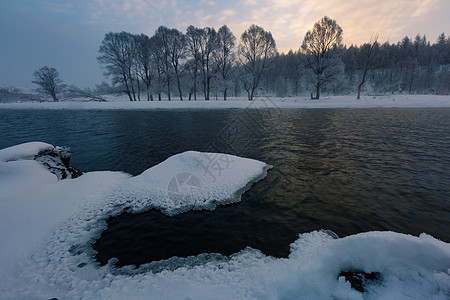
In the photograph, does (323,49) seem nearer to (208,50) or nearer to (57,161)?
(208,50)

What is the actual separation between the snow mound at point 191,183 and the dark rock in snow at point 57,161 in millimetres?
2635

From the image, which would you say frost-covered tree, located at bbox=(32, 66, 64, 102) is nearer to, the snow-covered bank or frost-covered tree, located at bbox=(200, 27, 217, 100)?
the snow-covered bank

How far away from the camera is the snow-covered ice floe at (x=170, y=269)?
2334mm

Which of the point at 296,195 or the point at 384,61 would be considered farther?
the point at 384,61

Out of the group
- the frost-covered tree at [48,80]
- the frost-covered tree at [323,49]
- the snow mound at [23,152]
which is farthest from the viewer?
the frost-covered tree at [48,80]

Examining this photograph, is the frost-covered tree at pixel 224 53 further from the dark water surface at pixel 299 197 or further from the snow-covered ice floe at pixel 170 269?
the snow-covered ice floe at pixel 170 269

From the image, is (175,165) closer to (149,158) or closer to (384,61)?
(149,158)

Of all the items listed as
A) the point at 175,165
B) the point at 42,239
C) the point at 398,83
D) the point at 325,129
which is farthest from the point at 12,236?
the point at 398,83

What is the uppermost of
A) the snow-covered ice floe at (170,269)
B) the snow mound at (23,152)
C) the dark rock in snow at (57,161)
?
the snow mound at (23,152)

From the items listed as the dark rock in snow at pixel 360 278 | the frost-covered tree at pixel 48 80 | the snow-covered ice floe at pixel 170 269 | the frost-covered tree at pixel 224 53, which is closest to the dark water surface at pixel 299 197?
the snow-covered ice floe at pixel 170 269

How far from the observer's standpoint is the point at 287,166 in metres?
8.01

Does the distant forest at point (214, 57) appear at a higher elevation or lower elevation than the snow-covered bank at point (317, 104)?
higher

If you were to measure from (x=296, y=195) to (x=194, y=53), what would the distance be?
42338mm

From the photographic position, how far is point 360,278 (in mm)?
2424
